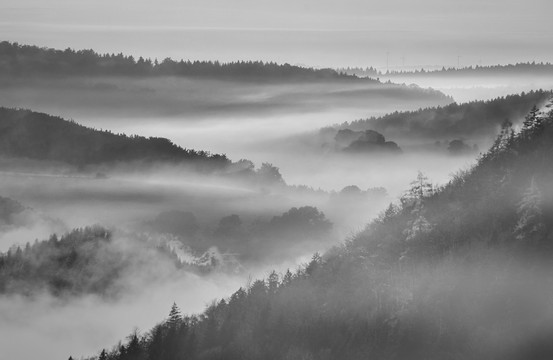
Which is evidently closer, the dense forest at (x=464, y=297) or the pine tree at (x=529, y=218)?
the dense forest at (x=464, y=297)

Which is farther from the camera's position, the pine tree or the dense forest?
the pine tree

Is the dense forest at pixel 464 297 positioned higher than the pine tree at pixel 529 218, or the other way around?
the pine tree at pixel 529 218

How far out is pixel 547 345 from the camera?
171750 millimetres

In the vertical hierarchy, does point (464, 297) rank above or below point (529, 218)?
below

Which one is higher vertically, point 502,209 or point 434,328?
point 502,209

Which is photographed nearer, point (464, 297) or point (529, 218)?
point (464, 297)

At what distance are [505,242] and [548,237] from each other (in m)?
8.57

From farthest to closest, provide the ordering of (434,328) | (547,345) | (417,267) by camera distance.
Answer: (417,267), (434,328), (547,345)

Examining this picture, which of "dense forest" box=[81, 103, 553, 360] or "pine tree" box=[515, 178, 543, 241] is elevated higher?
"pine tree" box=[515, 178, 543, 241]

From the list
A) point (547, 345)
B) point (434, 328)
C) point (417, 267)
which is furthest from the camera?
point (417, 267)

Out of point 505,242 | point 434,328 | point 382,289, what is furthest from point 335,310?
point 505,242

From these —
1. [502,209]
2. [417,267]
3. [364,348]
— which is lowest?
[364,348]

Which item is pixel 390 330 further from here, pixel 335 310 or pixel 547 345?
pixel 547 345

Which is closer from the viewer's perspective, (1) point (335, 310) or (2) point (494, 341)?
(2) point (494, 341)
